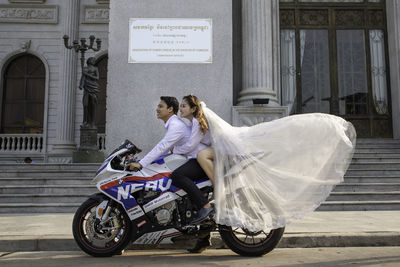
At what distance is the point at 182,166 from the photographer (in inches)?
156

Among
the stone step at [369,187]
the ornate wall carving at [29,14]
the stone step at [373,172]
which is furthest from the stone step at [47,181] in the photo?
the ornate wall carving at [29,14]

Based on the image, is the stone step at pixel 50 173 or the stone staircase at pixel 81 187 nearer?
the stone staircase at pixel 81 187

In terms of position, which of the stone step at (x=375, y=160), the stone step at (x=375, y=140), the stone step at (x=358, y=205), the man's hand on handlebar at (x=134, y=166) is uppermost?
the stone step at (x=375, y=140)

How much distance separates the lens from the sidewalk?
4.42 m

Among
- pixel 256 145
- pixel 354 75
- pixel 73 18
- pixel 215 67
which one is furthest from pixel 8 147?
pixel 256 145

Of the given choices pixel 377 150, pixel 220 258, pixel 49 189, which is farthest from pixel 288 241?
pixel 377 150

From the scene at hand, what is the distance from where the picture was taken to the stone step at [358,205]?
277 inches

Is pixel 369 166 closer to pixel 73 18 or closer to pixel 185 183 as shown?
pixel 185 183

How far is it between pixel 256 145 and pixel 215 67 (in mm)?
5446

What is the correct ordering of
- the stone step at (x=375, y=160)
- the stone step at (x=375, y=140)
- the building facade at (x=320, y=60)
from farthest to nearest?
the stone step at (x=375, y=140) < the building facade at (x=320, y=60) < the stone step at (x=375, y=160)

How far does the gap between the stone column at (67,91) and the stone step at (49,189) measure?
10.4 metres

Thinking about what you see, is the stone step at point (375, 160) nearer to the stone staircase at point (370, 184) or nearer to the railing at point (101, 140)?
the stone staircase at point (370, 184)

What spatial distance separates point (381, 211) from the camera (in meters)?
6.92

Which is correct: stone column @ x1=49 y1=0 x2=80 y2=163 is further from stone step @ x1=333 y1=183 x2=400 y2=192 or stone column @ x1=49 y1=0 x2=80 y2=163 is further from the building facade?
stone step @ x1=333 y1=183 x2=400 y2=192
